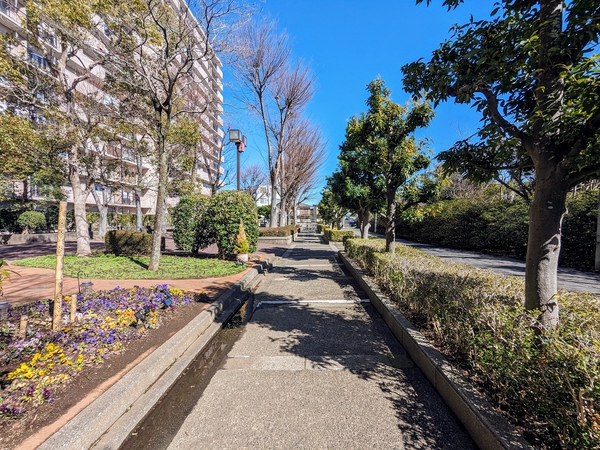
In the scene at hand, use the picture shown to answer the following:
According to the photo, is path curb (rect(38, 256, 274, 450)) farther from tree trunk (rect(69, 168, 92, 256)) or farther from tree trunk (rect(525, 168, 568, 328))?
tree trunk (rect(69, 168, 92, 256))

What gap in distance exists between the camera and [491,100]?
9.32ft

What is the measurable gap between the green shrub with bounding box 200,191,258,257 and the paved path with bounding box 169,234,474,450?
221 inches

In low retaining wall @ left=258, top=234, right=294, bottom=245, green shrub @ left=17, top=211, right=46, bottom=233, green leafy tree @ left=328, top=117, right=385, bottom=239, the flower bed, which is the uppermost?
green leafy tree @ left=328, top=117, right=385, bottom=239

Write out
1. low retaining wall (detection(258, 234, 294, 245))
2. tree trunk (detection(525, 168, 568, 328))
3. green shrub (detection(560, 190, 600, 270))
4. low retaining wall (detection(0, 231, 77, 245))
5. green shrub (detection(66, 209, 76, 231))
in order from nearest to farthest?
tree trunk (detection(525, 168, 568, 328)), green shrub (detection(560, 190, 600, 270)), low retaining wall (detection(0, 231, 77, 245)), low retaining wall (detection(258, 234, 294, 245)), green shrub (detection(66, 209, 76, 231))

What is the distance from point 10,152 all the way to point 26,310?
8.51 metres

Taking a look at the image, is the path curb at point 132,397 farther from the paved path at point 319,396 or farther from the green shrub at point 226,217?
the green shrub at point 226,217

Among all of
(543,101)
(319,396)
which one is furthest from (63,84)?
(543,101)

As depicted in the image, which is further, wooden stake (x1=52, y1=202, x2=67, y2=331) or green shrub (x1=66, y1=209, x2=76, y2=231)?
green shrub (x1=66, y1=209, x2=76, y2=231)

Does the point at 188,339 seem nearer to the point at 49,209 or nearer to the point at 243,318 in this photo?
the point at 243,318

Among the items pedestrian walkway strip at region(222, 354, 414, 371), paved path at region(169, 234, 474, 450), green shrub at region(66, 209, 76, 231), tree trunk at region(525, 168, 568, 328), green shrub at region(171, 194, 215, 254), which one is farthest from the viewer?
green shrub at region(66, 209, 76, 231)

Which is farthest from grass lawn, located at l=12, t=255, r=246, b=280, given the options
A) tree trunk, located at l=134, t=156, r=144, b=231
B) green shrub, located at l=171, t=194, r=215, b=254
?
Answer: tree trunk, located at l=134, t=156, r=144, b=231

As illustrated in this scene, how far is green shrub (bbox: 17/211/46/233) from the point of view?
57.4 feet

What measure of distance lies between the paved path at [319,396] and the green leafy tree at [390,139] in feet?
13.6

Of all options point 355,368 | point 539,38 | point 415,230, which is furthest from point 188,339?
point 415,230
